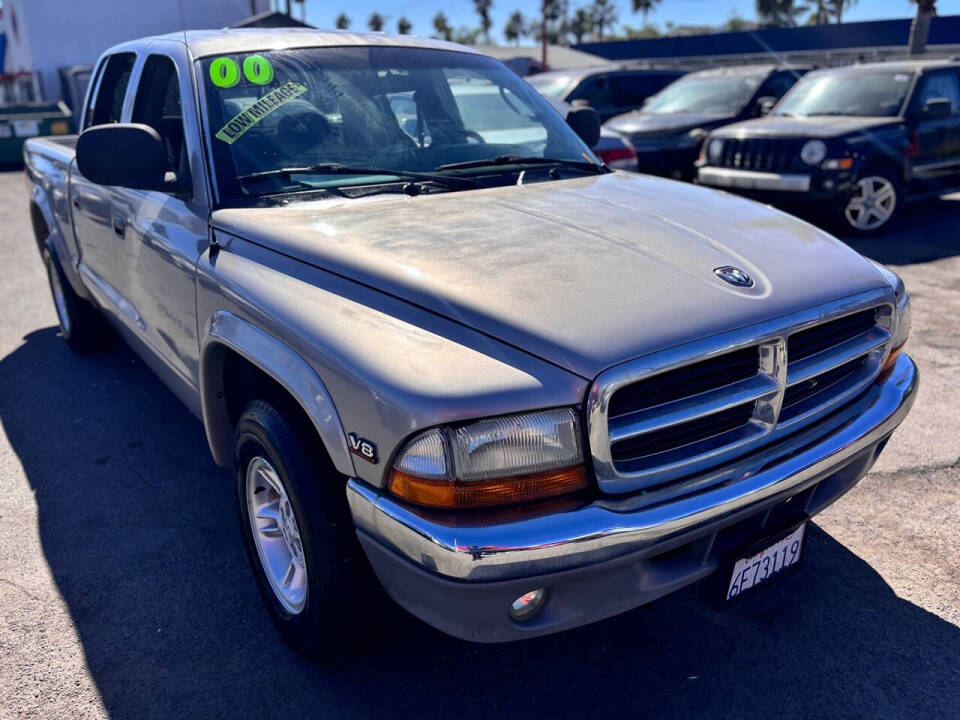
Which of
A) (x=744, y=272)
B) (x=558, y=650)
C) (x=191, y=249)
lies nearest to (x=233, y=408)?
(x=191, y=249)

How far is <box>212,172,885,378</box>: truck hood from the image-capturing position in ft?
6.84

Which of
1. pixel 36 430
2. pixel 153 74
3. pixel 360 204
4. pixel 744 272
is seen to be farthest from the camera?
pixel 36 430

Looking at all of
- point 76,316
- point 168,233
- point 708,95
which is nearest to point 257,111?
point 168,233

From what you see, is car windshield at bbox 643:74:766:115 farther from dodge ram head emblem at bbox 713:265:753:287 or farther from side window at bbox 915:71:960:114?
dodge ram head emblem at bbox 713:265:753:287

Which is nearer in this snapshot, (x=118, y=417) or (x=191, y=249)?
(x=191, y=249)

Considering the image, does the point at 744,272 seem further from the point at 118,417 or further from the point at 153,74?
the point at 118,417

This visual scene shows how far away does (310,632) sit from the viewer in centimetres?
244

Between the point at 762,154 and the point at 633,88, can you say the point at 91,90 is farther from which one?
the point at 633,88

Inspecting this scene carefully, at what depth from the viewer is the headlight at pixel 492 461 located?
1920 millimetres

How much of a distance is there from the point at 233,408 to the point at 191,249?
58 centimetres

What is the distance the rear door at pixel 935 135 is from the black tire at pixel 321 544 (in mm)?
8463

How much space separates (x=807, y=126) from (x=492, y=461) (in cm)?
811

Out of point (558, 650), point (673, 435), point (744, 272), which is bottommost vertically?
point (558, 650)

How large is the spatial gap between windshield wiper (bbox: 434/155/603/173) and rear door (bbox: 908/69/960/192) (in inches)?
262
